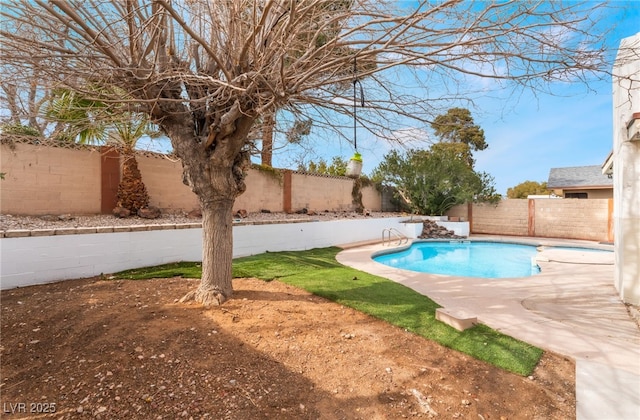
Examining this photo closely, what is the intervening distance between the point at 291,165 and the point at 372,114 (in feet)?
7.44

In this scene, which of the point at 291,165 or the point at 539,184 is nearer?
the point at 291,165

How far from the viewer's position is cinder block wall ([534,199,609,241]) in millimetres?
15773

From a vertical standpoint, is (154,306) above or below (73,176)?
below

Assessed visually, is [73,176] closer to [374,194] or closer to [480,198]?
[374,194]

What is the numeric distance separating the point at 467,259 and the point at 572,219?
26.5 ft

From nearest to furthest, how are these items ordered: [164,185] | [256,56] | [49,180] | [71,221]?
1. [256,56]
2. [71,221]
3. [49,180]
4. [164,185]

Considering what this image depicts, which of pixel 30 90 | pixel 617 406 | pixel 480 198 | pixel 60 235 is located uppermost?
pixel 30 90

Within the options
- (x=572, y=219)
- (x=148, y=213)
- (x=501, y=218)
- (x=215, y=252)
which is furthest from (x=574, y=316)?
(x=501, y=218)

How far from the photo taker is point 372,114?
5.26m

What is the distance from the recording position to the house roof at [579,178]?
2031 cm

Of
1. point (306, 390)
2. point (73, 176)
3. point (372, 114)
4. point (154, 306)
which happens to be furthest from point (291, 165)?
point (73, 176)

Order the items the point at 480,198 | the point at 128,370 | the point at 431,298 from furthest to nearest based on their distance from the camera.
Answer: the point at 480,198
the point at 431,298
the point at 128,370

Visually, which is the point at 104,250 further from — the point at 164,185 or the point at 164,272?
the point at 164,185

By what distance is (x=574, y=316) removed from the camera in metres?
5.08
